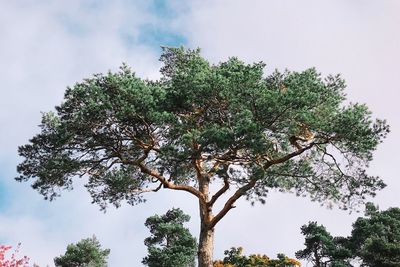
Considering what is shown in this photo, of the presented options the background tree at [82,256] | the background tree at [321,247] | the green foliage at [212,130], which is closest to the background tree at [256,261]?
the background tree at [321,247]

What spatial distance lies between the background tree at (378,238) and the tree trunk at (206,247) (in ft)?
46.6

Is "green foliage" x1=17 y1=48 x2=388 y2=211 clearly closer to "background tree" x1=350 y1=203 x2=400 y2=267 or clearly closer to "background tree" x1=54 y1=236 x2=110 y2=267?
"background tree" x1=350 y1=203 x2=400 y2=267

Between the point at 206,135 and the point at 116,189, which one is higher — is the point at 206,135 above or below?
below

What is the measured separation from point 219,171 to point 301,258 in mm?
17772

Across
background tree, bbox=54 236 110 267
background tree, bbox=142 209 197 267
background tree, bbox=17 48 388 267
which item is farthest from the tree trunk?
background tree, bbox=54 236 110 267

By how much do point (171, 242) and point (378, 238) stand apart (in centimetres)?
1212

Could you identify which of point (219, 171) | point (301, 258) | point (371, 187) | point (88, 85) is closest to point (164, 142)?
point (219, 171)

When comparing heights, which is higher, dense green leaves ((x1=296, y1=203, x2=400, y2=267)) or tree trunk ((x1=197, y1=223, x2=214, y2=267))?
dense green leaves ((x1=296, y1=203, x2=400, y2=267))

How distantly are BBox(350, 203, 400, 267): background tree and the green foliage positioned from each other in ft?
37.5

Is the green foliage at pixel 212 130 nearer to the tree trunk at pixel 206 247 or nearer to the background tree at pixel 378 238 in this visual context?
the tree trunk at pixel 206 247

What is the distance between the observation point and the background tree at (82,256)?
100 ft

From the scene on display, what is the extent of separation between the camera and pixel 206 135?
12.9 meters

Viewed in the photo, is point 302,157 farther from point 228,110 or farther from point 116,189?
point 116,189

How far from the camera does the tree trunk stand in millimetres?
14716
